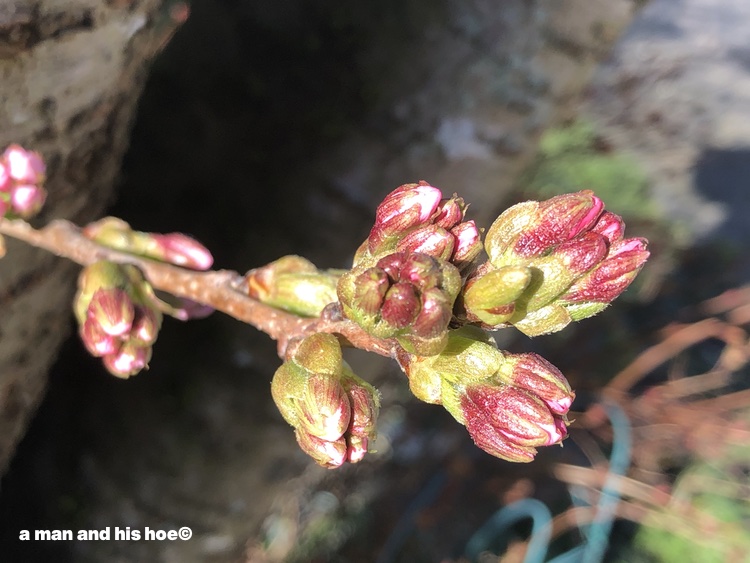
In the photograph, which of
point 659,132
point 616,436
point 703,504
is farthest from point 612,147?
point 703,504

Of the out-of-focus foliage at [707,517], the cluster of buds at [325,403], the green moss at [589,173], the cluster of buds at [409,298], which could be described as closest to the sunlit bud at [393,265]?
the cluster of buds at [409,298]

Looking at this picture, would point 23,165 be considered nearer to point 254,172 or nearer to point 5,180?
point 5,180

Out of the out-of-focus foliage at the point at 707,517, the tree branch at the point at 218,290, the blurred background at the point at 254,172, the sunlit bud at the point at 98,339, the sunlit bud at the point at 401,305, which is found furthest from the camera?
the out-of-focus foliage at the point at 707,517

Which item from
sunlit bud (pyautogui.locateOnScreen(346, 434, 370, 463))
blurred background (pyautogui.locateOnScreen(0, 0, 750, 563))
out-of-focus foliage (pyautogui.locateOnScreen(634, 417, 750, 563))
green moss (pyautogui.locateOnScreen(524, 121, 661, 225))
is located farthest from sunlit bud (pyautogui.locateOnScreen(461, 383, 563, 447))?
out-of-focus foliage (pyautogui.locateOnScreen(634, 417, 750, 563))

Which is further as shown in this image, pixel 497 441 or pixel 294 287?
pixel 294 287

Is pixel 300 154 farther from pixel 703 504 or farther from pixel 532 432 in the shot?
pixel 703 504

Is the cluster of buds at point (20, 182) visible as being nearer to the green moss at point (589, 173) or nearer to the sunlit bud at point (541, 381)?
the sunlit bud at point (541, 381)

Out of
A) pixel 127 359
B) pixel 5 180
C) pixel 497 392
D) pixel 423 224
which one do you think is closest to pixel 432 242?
pixel 423 224
